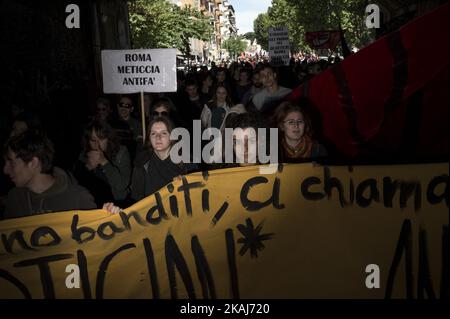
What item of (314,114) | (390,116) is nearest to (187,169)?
(314,114)

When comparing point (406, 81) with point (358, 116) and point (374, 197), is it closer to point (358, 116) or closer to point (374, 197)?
point (358, 116)

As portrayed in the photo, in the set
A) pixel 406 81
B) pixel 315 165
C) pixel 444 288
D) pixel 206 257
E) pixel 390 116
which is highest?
pixel 406 81

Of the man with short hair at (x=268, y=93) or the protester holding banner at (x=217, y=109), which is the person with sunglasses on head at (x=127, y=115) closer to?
the protester holding banner at (x=217, y=109)

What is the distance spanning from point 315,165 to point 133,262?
1.36 meters

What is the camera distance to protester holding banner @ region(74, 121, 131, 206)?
409 centimetres

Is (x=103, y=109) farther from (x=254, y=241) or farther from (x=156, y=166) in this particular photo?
(x=254, y=241)

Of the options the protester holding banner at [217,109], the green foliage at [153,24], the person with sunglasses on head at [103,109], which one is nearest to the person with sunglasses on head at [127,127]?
the person with sunglasses on head at [103,109]

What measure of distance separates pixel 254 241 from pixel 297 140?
1.03m

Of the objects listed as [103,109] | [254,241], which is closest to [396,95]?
[254,241]

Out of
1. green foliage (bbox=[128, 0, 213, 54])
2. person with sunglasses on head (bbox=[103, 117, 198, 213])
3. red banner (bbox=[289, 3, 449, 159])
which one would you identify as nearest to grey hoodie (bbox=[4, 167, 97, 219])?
person with sunglasses on head (bbox=[103, 117, 198, 213])

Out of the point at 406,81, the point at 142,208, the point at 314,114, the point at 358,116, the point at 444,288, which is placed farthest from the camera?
the point at 314,114

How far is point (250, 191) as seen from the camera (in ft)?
10.7

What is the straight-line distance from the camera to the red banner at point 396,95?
3.44 meters

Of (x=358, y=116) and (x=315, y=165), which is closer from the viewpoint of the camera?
(x=315, y=165)
